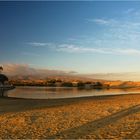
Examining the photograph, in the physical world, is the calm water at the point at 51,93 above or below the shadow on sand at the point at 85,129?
below

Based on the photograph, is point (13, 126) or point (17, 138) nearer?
point (17, 138)

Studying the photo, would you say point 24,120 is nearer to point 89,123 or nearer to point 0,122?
point 0,122

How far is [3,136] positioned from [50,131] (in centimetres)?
212

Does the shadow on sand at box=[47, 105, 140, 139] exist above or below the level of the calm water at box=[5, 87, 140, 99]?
above

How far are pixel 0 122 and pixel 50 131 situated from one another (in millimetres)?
4044

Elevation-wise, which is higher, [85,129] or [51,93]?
[85,129]

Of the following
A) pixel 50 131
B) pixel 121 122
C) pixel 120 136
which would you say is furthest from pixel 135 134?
pixel 50 131

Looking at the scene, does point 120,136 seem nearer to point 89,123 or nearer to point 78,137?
point 78,137

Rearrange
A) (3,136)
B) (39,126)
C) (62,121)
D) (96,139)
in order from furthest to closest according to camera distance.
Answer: (62,121), (39,126), (3,136), (96,139)

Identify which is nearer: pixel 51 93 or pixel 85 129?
pixel 85 129

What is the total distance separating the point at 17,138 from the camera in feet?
36.3

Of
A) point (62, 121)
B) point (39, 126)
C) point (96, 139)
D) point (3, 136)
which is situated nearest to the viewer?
point (96, 139)

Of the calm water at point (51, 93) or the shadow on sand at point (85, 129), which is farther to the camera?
the calm water at point (51, 93)

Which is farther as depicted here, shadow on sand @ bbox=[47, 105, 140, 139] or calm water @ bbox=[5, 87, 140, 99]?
calm water @ bbox=[5, 87, 140, 99]
